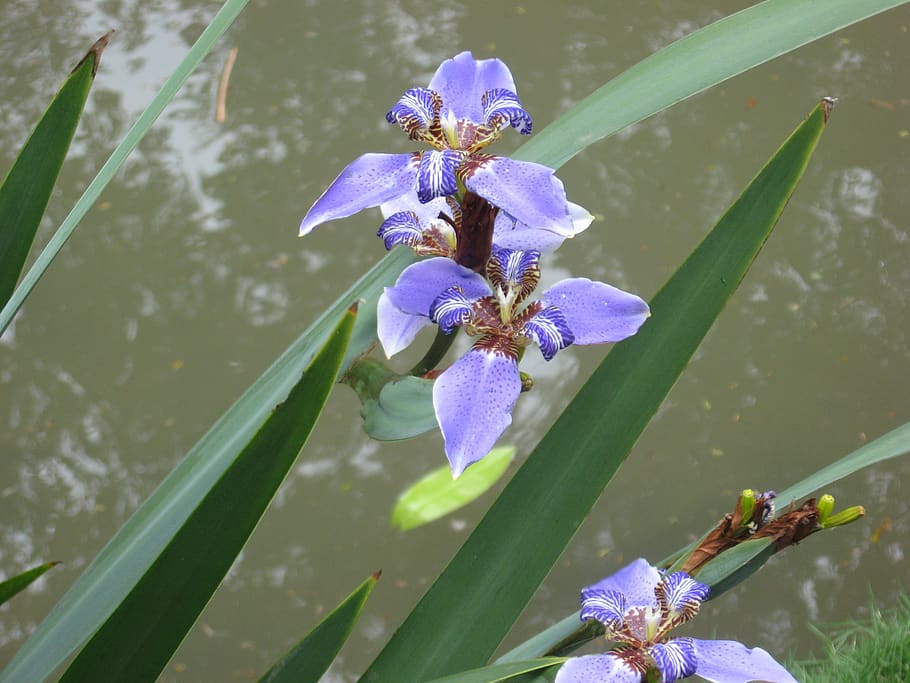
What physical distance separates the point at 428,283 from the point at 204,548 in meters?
0.20

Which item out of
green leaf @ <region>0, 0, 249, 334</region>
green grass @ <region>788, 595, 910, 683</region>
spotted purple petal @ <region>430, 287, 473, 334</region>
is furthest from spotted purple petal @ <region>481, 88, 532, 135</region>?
green grass @ <region>788, 595, 910, 683</region>

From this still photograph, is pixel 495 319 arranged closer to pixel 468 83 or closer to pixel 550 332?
pixel 550 332

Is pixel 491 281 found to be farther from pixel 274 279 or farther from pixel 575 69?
pixel 575 69

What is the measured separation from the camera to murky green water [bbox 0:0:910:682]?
149 centimetres

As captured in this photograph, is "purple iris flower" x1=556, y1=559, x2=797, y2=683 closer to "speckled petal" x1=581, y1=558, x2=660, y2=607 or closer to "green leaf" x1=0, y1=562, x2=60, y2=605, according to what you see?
"speckled petal" x1=581, y1=558, x2=660, y2=607

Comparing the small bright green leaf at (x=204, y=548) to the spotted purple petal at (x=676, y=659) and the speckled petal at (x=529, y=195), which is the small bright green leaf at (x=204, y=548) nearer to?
the speckled petal at (x=529, y=195)

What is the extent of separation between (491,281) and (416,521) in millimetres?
1004

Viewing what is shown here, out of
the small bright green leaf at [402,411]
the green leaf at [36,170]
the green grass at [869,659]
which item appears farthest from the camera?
the green grass at [869,659]

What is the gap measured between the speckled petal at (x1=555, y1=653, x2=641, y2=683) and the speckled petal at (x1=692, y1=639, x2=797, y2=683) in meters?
0.04

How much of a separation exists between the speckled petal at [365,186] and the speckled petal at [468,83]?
0.25ft

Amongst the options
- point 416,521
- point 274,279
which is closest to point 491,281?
point 416,521

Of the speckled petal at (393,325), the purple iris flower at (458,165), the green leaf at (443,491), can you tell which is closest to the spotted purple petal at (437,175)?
the purple iris flower at (458,165)

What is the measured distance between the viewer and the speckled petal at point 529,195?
0.45m

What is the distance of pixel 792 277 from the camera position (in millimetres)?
1744
